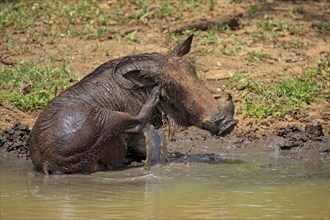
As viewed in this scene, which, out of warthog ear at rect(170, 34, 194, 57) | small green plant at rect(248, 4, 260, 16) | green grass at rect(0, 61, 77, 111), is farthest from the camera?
small green plant at rect(248, 4, 260, 16)

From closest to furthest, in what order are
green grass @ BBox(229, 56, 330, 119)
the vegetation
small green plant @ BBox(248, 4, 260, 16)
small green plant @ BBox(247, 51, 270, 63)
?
1. green grass @ BBox(229, 56, 330, 119)
2. the vegetation
3. small green plant @ BBox(247, 51, 270, 63)
4. small green plant @ BBox(248, 4, 260, 16)

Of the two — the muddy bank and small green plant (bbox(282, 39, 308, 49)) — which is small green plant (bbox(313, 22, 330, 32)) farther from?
the muddy bank

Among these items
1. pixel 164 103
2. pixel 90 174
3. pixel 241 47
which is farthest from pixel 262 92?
pixel 90 174

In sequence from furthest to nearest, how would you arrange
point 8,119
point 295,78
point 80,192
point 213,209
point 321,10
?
point 321,10
point 295,78
point 8,119
point 80,192
point 213,209

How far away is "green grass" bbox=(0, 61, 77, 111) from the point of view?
37.2ft

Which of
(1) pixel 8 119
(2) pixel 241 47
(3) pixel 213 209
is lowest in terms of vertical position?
(3) pixel 213 209

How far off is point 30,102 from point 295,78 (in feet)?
11.1

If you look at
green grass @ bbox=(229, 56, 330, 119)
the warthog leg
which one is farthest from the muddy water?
green grass @ bbox=(229, 56, 330, 119)

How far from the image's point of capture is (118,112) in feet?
29.9

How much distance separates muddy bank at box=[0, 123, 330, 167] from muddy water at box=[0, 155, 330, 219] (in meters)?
0.28

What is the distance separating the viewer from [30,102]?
11.3m

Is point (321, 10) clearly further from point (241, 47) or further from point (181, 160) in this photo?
point (181, 160)

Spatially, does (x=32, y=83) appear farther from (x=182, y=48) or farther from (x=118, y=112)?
(x=118, y=112)

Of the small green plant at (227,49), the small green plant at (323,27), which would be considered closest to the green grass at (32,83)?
the small green plant at (227,49)
